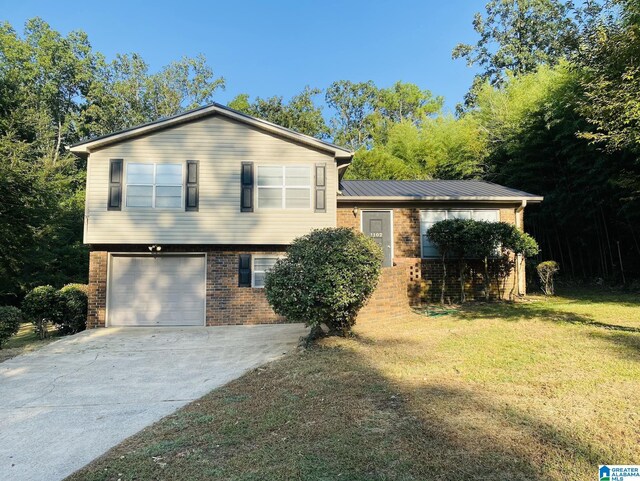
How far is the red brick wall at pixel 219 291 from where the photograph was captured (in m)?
10.6

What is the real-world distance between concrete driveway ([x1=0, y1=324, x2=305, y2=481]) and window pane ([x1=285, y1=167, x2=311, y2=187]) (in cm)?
381

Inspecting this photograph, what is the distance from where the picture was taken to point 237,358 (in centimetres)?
693

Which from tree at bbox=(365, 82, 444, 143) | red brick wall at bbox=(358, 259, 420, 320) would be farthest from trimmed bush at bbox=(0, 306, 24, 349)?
tree at bbox=(365, 82, 444, 143)

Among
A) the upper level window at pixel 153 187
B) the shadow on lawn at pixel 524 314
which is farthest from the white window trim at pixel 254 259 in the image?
the shadow on lawn at pixel 524 314

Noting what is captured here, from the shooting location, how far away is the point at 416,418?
3600mm

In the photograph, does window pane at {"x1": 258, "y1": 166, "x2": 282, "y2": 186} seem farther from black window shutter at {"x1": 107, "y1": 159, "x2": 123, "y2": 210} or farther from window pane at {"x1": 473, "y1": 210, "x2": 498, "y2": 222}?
window pane at {"x1": 473, "y1": 210, "x2": 498, "y2": 222}

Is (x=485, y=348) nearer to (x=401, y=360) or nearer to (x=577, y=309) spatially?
(x=401, y=360)

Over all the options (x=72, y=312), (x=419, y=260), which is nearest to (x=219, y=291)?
(x=72, y=312)

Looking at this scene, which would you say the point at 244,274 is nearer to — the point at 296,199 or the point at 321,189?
the point at 296,199

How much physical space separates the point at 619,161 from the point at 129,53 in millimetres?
31863

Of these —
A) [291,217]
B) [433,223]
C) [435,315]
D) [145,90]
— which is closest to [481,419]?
[435,315]

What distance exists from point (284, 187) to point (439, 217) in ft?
15.8

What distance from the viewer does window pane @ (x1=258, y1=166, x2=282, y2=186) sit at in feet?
35.5

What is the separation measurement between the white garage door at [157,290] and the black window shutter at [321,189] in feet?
11.3
